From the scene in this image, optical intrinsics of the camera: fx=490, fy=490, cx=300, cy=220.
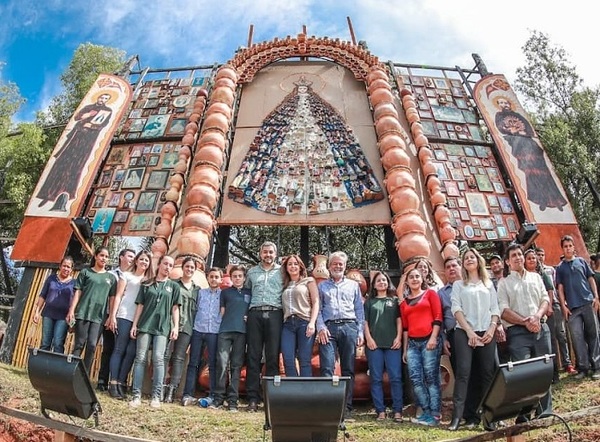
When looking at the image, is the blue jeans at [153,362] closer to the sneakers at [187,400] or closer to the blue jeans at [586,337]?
the sneakers at [187,400]

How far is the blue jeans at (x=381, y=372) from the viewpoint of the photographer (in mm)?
4988

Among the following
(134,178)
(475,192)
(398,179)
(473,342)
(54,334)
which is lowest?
(473,342)

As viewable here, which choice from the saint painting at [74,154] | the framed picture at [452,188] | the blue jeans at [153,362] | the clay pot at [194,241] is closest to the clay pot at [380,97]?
the framed picture at [452,188]

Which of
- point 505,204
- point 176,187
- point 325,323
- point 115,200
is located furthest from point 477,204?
point 115,200

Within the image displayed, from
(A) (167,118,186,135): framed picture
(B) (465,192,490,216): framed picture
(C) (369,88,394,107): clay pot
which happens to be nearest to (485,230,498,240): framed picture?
(B) (465,192,490,216): framed picture

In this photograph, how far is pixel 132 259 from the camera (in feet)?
19.1

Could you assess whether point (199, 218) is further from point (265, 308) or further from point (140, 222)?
point (265, 308)

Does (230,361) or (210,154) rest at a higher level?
(210,154)

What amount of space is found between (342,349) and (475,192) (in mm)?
6525

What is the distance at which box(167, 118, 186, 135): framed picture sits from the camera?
452 inches

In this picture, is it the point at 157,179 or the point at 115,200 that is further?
the point at 157,179

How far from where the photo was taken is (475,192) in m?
10.4

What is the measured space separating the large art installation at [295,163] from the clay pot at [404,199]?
1.6 inches

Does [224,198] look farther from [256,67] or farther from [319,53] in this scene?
[319,53]
